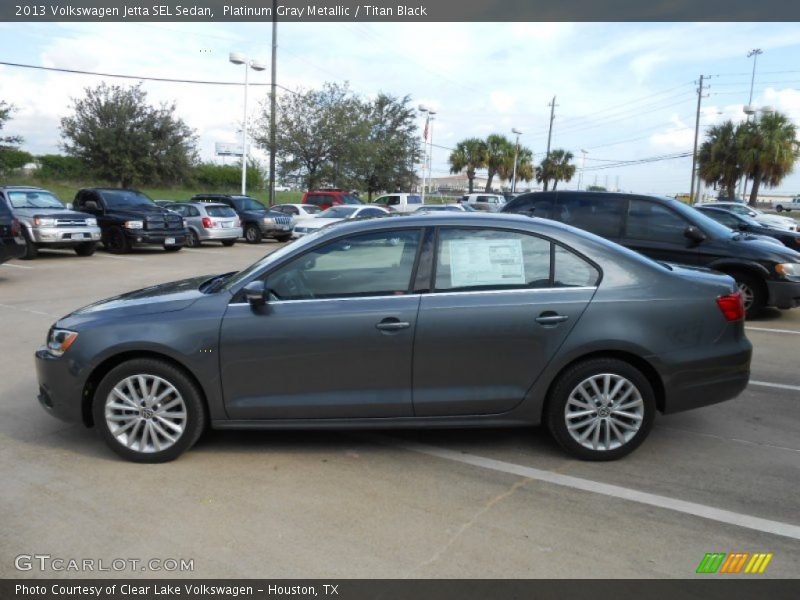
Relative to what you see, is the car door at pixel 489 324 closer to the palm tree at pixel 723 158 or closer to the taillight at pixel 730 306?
the taillight at pixel 730 306

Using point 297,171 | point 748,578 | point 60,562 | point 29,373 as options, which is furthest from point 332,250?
point 297,171

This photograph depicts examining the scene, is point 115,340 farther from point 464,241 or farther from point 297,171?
point 297,171

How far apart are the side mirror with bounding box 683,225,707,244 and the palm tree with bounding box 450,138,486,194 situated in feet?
163

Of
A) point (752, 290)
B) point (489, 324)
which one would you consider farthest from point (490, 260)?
point (752, 290)

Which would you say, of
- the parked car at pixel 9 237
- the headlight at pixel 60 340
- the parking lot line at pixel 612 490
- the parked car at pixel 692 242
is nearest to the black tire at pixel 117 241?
the parked car at pixel 9 237

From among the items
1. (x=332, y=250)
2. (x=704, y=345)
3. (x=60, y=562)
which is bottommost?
(x=60, y=562)

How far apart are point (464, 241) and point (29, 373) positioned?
4.56 meters

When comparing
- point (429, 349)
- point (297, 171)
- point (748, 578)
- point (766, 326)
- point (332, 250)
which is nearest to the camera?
point (748, 578)

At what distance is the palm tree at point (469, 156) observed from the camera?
191 ft

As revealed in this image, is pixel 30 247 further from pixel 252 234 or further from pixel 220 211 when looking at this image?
pixel 252 234

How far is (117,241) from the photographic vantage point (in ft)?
58.7

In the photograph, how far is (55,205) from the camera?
16.5m

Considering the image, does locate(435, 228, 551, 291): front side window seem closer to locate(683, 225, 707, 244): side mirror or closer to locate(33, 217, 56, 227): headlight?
locate(683, 225, 707, 244): side mirror

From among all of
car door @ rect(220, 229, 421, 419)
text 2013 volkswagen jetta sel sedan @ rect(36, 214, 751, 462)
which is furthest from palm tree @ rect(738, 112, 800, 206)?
car door @ rect(220, 229, 421, 419)
